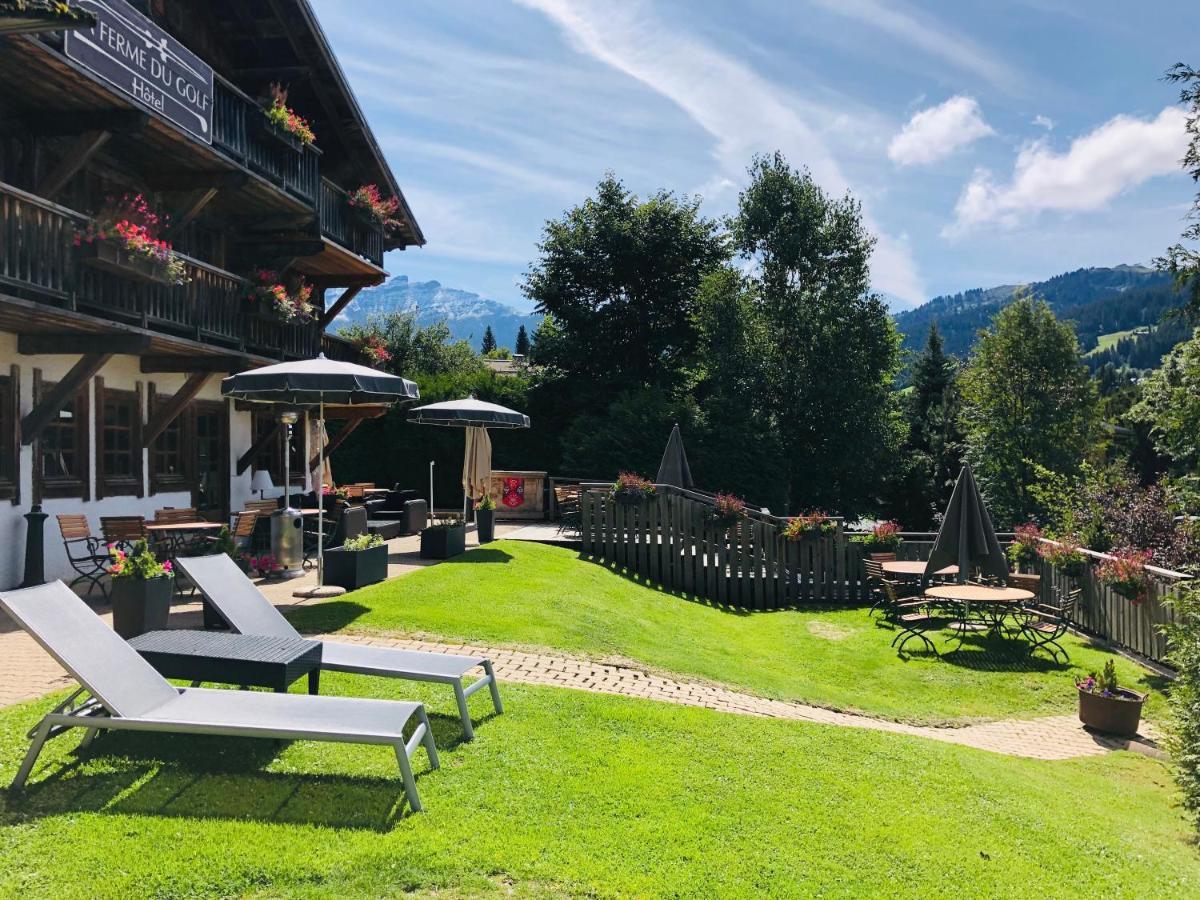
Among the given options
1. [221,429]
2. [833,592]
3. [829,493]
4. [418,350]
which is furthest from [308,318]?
[418,350]

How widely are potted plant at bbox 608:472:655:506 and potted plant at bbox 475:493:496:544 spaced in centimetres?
236

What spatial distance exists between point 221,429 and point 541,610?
956cm

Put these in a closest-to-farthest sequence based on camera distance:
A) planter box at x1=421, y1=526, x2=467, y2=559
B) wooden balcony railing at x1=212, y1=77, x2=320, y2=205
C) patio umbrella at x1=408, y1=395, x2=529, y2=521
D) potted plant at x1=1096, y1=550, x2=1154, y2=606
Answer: potted plant at x1=1096, y1=550, x2=1154, y2=606, wooden balcony railing at x1=212, y1=77, x2=320, y2=205, planter box at x1=421, y1=526, x2=467, y2=559, patio umbrella at x1=408, y1=395, x2=529, y2=521

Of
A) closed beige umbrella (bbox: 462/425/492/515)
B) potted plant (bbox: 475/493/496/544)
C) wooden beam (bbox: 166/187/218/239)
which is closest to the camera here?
wooden beam (bbox: 166/187/218/239)

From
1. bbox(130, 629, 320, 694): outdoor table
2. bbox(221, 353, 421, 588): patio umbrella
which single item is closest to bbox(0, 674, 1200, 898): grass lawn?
bbox(130, 629, 320, 694): outdoor table

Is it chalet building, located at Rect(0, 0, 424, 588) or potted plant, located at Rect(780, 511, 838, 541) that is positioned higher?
chalet building, located at Rect(0, 0, 424, 588)

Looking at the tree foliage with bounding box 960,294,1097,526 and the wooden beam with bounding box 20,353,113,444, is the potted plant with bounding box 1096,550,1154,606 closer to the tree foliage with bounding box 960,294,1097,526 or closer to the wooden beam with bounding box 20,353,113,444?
Answer: the wooden beam with bounding box 20,353,113,444

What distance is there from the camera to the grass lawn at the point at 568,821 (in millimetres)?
3871

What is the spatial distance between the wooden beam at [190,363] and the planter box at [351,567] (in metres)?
4.97

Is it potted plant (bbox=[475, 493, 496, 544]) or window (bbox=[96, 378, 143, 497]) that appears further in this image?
potted plant (bbox=[475, 493, 496, 544])

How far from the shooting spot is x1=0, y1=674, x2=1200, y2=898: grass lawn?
12.7 feet

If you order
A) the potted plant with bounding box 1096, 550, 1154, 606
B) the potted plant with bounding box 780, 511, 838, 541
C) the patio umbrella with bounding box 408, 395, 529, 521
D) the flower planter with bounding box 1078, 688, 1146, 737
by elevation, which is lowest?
the flower planter with bounding box 1078, 688, 1146, 737

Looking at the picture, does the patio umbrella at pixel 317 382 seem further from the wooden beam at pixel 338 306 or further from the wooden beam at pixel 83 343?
the wooden beam at pixel 338 306

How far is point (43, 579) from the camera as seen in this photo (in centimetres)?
1121
